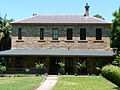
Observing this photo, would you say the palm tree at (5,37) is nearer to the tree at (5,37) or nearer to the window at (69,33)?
the tree at (5,37)

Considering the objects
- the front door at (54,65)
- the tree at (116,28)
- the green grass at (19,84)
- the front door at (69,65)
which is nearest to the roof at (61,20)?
the tree at (116,28)

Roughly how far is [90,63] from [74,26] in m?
5.52

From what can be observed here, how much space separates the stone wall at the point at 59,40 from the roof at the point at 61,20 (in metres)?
0.70

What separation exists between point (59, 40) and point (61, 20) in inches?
126

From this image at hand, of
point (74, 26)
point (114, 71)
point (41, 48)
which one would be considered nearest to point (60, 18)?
point (74, 26)

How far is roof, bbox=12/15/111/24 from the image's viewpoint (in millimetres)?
32812

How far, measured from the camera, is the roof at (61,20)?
32.8 m

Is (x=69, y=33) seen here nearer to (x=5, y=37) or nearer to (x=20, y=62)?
(x=20, y=62)

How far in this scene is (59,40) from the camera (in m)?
32.5

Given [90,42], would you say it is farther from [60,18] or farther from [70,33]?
[60,18]

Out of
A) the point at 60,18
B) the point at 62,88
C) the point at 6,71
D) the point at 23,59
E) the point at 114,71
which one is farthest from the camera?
the point at 60,18

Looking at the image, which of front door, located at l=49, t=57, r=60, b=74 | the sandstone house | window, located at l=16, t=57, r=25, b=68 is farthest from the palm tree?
front door, located at l=49, t=57, r=60, b=74

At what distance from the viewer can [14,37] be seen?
107ft

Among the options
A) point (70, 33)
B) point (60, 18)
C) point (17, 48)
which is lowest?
point (17, 48)
